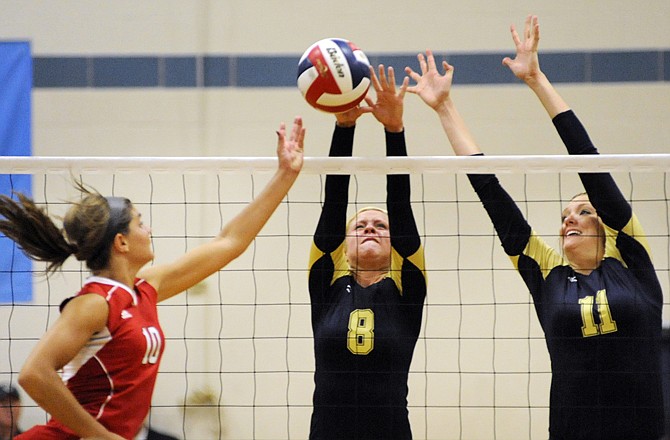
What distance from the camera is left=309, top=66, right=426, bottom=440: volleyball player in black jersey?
12.4 ft

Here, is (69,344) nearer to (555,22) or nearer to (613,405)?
(613,405)

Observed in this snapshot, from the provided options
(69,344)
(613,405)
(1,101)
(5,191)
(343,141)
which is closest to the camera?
(69,344)

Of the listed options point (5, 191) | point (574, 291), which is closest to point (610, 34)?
point (574, 291)

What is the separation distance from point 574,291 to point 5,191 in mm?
4423

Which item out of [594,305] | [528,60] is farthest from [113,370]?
[528,60]

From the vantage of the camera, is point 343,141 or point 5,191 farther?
point 5,191

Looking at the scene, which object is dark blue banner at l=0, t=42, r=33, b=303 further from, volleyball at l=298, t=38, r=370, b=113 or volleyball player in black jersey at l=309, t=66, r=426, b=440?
volleyball at l=298, t=38, r=370, b=113

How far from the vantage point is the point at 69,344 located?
2.77 meters

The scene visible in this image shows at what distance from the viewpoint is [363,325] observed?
12.6 ft

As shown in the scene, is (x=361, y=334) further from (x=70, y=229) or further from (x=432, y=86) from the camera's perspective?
(x=70, y=229)

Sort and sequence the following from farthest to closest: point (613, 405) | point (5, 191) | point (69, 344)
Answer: point (5, 191)
point (613, 405)
point (69, 344)

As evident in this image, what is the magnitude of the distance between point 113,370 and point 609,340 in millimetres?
2062

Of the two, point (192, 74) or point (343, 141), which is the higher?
point (192, 74)

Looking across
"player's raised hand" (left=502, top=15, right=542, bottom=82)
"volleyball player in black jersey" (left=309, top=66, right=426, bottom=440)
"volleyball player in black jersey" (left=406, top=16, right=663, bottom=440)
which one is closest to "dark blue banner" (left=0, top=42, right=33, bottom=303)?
"volleyball player in black jersey" (left=309, top=66, right=426, bottom=440)
